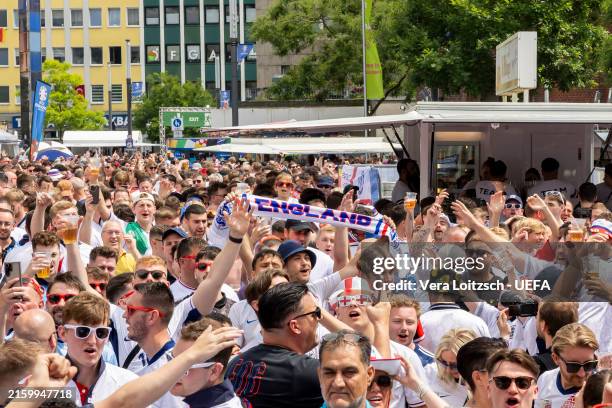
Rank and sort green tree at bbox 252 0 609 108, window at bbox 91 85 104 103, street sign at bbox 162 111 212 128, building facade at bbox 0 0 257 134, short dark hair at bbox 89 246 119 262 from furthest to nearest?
window at bbox 91 85 104 103
building facade at bbox 0 0 257 134
street sign at bbox 162 111 212 128
green tree at bbox 252 0 609 108
short dark hair at bbox 89 246 119 262

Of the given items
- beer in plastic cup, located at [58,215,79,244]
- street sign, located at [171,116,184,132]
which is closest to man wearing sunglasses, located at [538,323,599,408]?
beer in plastic cup, located at [58,215,79,244]

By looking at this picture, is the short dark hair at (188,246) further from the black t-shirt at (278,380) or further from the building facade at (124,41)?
the building facade at (124,41)

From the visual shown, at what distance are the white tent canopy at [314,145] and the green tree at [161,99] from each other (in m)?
43.1

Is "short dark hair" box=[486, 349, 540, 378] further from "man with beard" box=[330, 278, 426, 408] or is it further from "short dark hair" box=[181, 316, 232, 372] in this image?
"short dark hair" box=[181, 316, 232, 372]

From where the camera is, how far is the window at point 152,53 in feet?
312

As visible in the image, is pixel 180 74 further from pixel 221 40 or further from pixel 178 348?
pixel 178 348

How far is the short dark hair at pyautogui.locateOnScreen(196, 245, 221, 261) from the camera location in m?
8.38

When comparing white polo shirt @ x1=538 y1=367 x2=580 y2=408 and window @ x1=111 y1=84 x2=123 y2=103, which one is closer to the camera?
white polo shirt @ x1=538 y1=367 x2=580 y2=408

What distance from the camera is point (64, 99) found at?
7656 cm

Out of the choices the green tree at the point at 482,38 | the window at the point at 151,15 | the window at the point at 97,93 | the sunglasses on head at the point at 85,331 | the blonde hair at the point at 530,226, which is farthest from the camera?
the window at the point at 151,15

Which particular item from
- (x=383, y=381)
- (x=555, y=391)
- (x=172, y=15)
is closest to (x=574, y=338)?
(x=555, y=391)

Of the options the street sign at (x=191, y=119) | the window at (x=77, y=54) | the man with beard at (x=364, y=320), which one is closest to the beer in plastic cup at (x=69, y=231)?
the man with beard at (x=364, y=320)

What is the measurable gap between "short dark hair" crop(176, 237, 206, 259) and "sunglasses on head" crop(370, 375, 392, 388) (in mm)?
3341

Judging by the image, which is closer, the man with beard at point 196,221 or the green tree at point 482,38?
the man with beard at point 196,221
